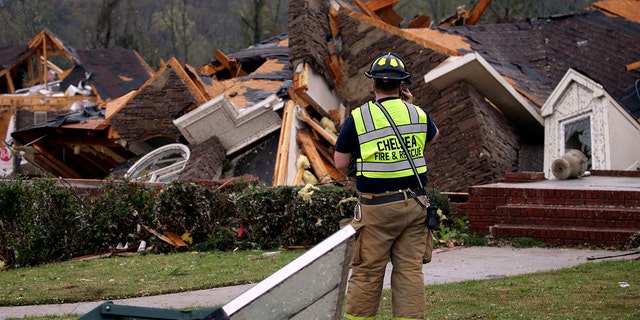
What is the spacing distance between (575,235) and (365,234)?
523 cm

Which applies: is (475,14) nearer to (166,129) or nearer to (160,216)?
(166,129)

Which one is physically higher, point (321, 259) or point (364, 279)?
point (321, 259)

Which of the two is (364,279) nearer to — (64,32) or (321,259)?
(321,259)

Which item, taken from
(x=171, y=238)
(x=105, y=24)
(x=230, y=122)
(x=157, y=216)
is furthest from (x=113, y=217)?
(x=105, y=24)

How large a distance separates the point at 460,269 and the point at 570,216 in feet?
6.64

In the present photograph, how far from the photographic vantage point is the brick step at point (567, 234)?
1004cm

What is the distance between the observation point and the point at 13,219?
436 inches

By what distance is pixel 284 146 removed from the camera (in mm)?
16078

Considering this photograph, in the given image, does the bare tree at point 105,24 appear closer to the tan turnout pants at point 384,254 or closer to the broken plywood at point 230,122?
the broken plywood at point 230,122

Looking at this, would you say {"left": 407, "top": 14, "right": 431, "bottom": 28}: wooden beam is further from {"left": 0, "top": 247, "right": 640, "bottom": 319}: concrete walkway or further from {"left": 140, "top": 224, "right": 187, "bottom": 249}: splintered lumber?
{"left": 0, "top": 247, "right": 640, "bottom": 319}: concrete walkway

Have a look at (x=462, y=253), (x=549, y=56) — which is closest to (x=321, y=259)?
(x=462, y=253)

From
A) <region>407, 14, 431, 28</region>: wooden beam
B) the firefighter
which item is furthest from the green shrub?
<region>407, 14, 431, 28</region>: wooden beam

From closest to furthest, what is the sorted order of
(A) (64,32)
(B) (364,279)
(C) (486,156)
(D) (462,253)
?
(B) (364,279), (D) (462,253), (C) (486,156), (A) (64,32)

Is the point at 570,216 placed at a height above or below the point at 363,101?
below
